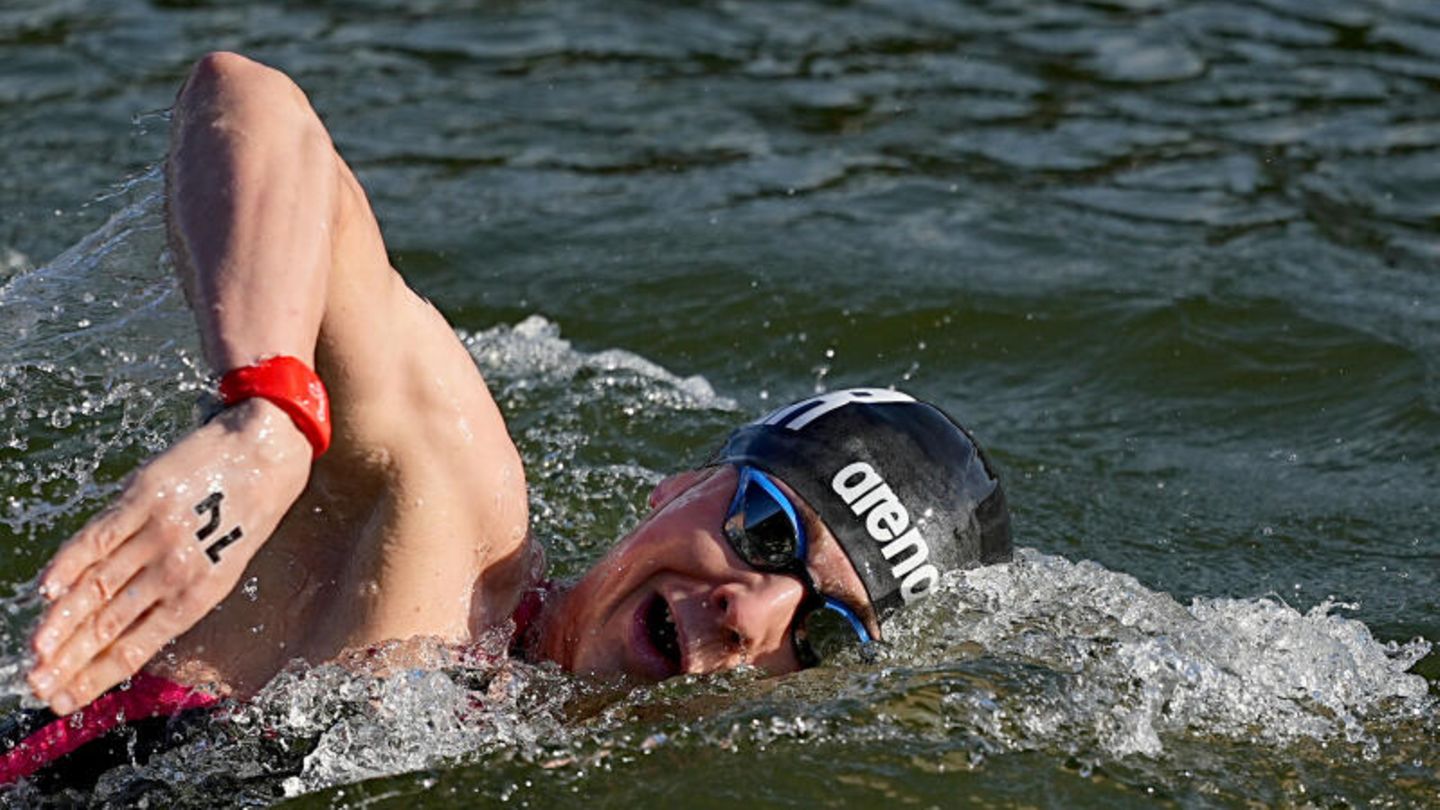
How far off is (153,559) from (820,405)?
1.92 m

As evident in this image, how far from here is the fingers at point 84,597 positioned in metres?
2.63

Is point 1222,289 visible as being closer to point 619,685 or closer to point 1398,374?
point 1398,374

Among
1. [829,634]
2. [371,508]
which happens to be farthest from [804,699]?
[371,508]

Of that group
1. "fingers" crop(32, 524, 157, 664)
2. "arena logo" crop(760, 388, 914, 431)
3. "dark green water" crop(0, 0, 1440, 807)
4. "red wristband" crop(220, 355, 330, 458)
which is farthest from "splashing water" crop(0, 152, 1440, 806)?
"fingers" crop(32, 524, 157, 664)

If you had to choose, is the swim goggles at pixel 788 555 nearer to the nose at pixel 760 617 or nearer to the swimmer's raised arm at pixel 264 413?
the nose at pixel 760 617

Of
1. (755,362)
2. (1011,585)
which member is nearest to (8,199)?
(755,362)

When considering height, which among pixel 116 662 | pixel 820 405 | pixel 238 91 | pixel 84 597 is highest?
pixel 238 91

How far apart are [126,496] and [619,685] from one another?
59.4 inches

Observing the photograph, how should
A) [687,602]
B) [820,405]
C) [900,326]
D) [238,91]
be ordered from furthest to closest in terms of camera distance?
[900,326], [820,405], [687,602], [238,91]

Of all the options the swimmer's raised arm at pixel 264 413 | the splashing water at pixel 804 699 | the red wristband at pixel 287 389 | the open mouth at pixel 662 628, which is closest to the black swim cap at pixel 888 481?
the splashing water at pixel 804 699

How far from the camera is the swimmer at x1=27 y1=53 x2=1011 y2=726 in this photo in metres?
2.77

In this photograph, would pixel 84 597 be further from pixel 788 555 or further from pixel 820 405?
pixel 820 405

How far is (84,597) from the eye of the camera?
8.68 feet

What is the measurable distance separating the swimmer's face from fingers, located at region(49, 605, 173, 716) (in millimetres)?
1400
